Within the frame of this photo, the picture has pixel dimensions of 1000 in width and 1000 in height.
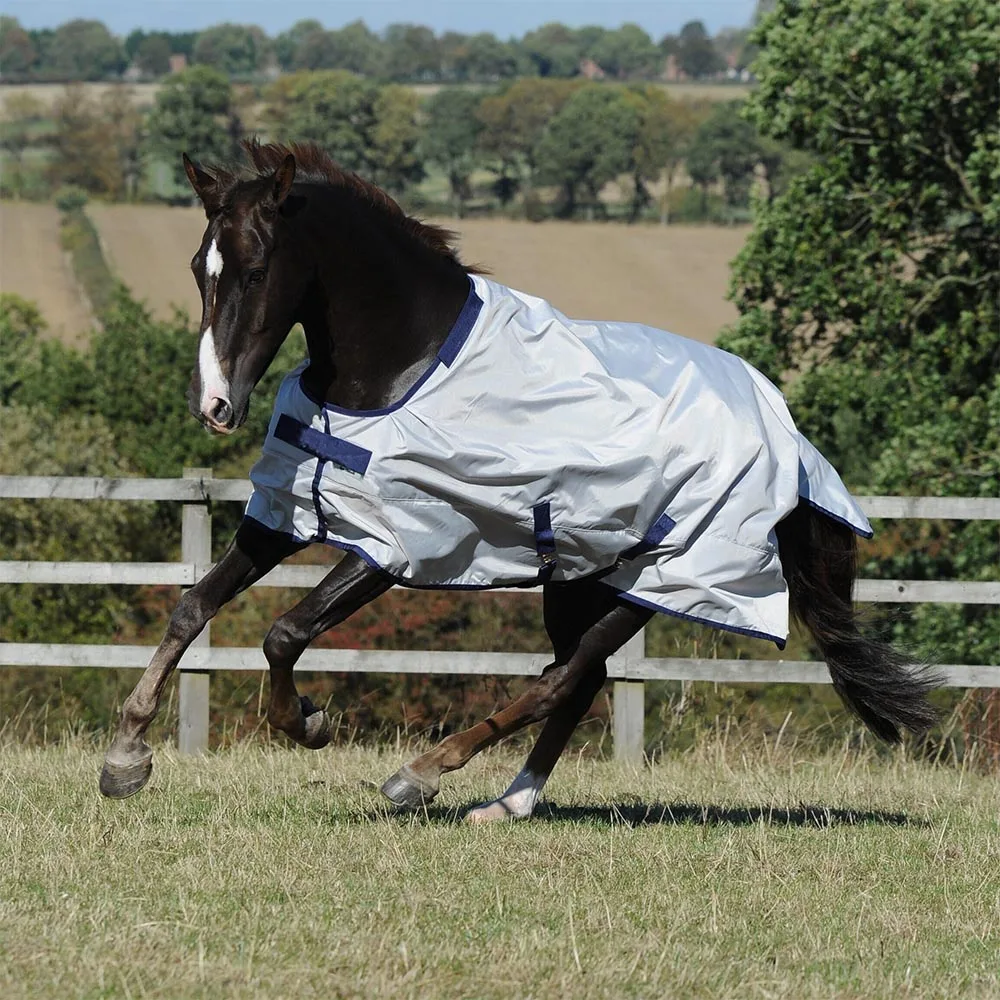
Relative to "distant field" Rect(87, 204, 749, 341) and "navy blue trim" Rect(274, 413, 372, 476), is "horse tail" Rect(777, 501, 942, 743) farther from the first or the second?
"distant field" Rect(87, 204, 749, 341)

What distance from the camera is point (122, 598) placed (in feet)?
86.5

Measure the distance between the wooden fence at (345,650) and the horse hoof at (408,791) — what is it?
2.39 metres

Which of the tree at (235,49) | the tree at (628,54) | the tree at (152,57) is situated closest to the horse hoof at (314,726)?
the tree at (152,57)

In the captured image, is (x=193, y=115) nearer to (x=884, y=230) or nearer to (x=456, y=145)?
(x=456, y=145)

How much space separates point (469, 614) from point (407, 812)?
384 inches

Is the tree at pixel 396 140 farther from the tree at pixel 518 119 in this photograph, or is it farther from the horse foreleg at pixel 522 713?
the horse foreleg at pixel 522 713

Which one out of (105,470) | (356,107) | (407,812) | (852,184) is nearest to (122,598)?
(105,470)

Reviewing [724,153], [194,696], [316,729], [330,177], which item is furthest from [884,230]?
[724,153]

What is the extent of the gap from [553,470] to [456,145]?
302 feet

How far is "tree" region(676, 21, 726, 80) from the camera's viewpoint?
148625 mm

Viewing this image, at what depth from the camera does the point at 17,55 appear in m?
139

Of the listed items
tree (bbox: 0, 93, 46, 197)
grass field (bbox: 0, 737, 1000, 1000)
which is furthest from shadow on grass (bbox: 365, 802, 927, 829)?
tree (bbox: 0, 93, 46, 197)

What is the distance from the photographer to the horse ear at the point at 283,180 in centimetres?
463

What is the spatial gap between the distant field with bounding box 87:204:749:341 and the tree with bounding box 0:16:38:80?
60630 mm
